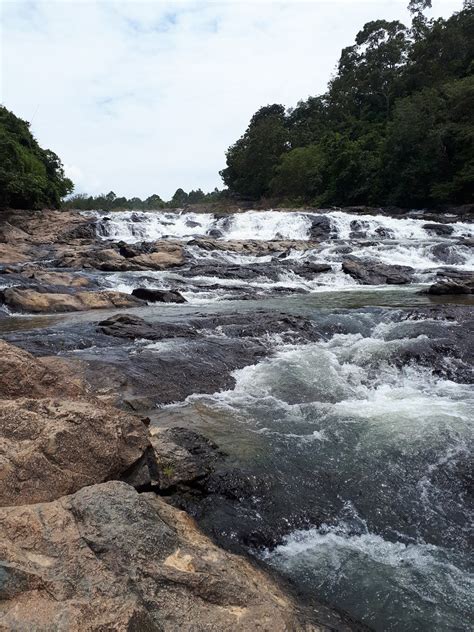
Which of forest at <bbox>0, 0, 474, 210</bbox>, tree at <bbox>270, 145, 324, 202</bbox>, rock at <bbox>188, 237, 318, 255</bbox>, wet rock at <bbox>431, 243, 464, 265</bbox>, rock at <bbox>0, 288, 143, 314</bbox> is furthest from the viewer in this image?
tree at <bbox>270, 145, 324, 202</bbox>

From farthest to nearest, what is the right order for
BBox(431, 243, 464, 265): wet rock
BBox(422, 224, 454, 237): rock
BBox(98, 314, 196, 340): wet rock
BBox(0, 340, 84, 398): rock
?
BBox(422, 224, 454, 237): rock
BBox(431, 243, 464, 265): wet rock
BBox(98, 314, 196, 340): wet rock
BBox(0, 340, 84, 398): rock

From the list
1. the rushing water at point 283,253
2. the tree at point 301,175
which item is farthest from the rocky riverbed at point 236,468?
the tree at point 301,175

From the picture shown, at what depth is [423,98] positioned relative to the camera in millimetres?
38406

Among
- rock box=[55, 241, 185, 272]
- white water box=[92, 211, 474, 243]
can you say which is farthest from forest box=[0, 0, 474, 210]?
rock box=[55, 241, 185, 272]

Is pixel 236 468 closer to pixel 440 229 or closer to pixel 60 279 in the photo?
pixel 60 279

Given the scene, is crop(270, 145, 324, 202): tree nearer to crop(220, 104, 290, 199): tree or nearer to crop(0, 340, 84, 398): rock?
crop(220, 104, 290, 199): tree

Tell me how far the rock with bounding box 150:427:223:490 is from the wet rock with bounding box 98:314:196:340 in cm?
408

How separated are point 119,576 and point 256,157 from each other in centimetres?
6058

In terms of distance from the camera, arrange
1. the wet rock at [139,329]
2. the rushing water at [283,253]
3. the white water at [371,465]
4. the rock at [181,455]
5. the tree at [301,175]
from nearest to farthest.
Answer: the white water at [371,465] → the rock at [181,455] → the wet rock at [139,329] → the rushing water at [283,253] → the tree at [301,175]

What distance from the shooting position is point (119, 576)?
223 cm

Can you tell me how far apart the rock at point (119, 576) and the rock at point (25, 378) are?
1.92 meters

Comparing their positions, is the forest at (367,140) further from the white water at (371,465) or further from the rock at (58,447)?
the rock at (58,447)

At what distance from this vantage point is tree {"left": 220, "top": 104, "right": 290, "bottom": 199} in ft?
192

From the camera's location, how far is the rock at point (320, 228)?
2795 centimetres
